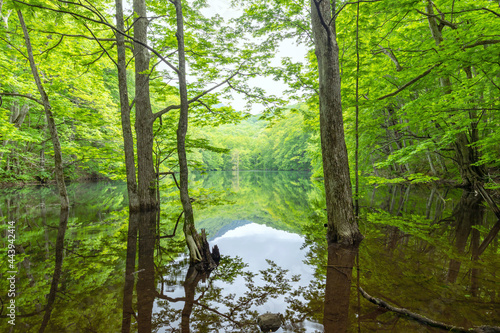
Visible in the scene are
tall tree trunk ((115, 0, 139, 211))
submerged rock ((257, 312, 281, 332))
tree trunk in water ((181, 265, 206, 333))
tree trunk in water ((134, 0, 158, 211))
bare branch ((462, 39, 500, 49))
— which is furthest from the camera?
tree trunk in water ((134, 0, 158, 211))

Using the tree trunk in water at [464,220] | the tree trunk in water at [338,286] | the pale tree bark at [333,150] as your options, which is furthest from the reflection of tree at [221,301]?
the tree trunk in water at [464,220]

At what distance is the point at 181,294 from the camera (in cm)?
293

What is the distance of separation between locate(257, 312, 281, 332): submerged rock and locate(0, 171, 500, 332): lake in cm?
9

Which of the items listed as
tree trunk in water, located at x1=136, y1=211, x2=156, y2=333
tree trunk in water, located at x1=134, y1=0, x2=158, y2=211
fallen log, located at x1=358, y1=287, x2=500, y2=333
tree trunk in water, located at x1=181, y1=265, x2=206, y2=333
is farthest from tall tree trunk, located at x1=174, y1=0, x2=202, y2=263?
tree trunk in water, located at x1=134, y1=0, x2=158, y2=211

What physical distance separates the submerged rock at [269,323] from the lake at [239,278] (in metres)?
0.09

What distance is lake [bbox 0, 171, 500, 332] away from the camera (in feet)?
7.63

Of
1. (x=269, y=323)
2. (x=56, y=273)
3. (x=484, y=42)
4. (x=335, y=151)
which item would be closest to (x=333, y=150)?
(x=335, y=151)

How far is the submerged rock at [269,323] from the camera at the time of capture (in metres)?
2.23

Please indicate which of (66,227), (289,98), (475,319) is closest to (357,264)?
(475,319)

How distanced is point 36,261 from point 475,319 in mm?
6169

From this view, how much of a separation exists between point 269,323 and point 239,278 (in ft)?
4.36

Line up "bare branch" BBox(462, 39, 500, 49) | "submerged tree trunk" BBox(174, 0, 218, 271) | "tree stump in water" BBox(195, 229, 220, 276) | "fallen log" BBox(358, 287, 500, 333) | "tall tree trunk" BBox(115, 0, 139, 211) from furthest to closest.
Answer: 1. "tall tree trunk" BBox(115, 0, 139, 211)
2. "bare branch" BBox(462, 39, 500, 49)
3. "submerged tree trunk" BBox(174, 0, 218, 271)
4. "tree stump in water" BBox(195, 229, 220, 276)
5. "fallen log" BBox(358, 287, 500, 333)

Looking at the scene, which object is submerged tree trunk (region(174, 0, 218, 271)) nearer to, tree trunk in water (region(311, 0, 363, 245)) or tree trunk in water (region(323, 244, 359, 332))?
tree trunk in water (region(323, 244, 359, 332))

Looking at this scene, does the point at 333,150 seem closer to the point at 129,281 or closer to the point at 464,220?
the point at 129,281
